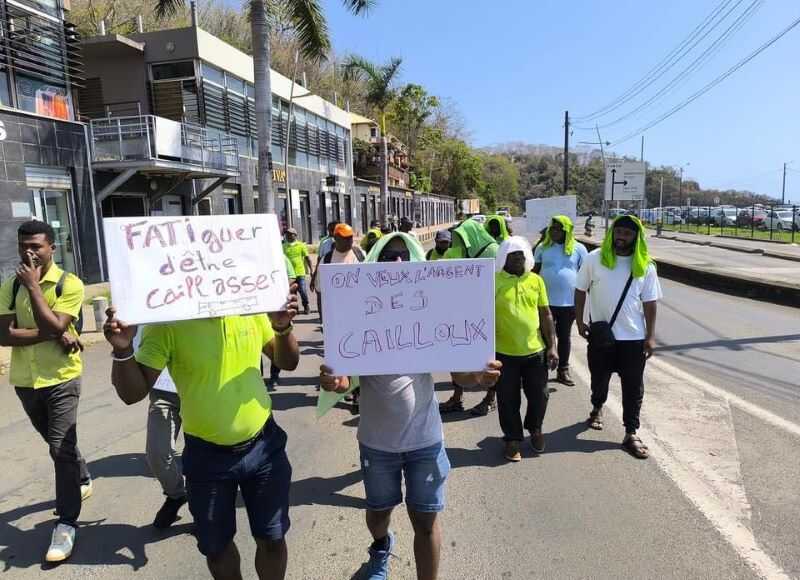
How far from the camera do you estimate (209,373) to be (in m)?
2.40

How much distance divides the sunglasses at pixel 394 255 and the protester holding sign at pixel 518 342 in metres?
1.83

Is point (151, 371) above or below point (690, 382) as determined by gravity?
above

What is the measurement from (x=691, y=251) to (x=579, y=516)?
26514mm

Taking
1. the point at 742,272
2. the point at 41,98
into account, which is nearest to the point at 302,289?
the point at 41,98

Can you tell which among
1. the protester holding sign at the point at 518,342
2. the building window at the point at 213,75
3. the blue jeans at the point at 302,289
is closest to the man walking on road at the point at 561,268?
the protester holding sign at the point at 518,342

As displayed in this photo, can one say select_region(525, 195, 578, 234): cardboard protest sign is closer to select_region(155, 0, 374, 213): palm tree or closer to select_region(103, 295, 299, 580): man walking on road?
select_region(155, 0, 374, 213): palm tree

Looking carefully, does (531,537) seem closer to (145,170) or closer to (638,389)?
(638,389)

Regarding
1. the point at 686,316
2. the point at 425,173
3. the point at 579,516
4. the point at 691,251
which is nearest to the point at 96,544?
the point at 579,516

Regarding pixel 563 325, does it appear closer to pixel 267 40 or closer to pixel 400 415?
pixel 400 415

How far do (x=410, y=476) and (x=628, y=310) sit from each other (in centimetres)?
274

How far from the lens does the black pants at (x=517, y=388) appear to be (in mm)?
4410

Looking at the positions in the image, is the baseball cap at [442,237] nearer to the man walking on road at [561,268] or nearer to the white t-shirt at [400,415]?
the man walking on road at [561,268]

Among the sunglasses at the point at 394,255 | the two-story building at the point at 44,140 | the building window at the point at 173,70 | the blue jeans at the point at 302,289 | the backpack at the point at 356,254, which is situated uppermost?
the building window at the point at 173,70

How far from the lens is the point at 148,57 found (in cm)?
2052
